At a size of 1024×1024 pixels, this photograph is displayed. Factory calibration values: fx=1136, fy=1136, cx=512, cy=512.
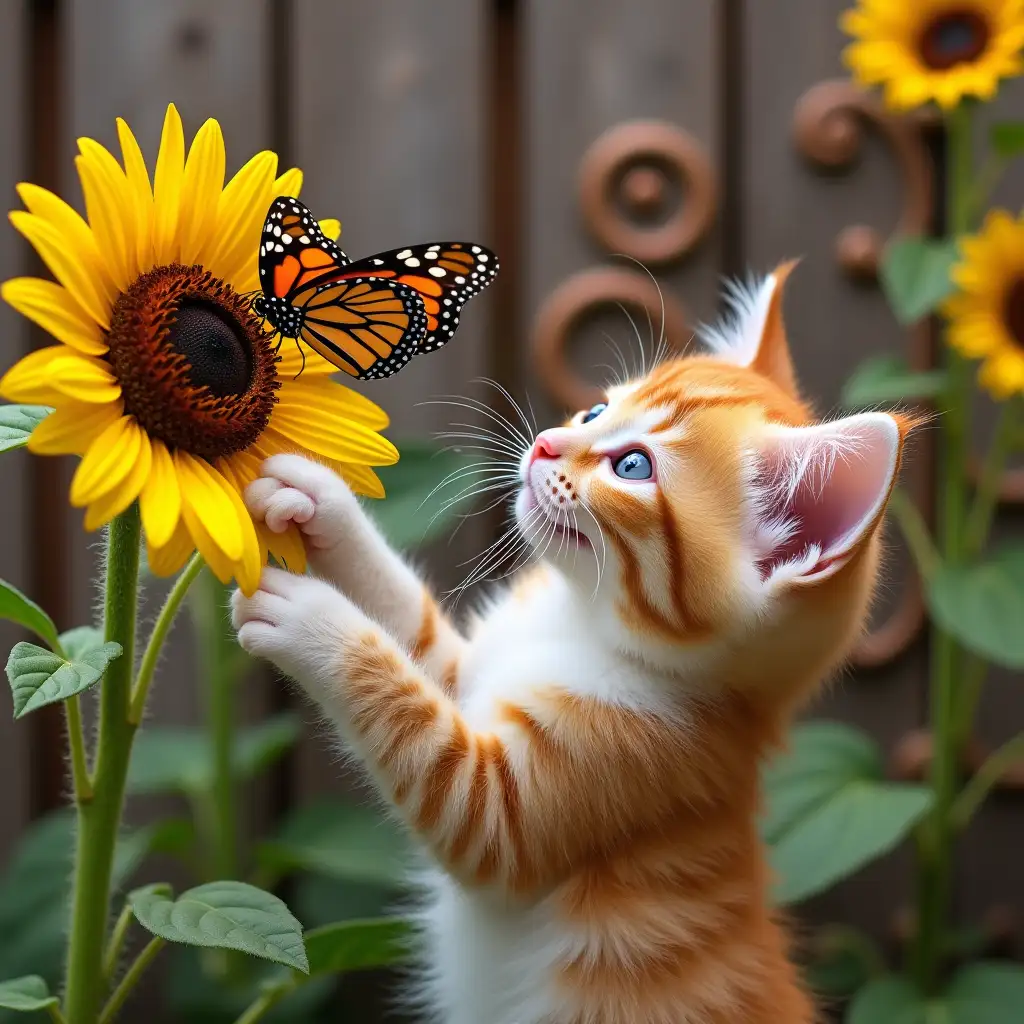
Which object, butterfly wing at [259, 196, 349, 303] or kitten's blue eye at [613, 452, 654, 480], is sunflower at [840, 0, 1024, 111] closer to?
kitten's blue eye at [613, 452, 654, 480]

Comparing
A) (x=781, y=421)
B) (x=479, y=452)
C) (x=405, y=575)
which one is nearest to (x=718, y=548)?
(x=781, y=421)

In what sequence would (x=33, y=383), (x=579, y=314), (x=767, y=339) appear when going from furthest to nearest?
(x=579, y=314) → (x=767, y=339) → (x=33, y=383)

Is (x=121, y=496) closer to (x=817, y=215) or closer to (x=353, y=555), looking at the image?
(x=353, y=555)

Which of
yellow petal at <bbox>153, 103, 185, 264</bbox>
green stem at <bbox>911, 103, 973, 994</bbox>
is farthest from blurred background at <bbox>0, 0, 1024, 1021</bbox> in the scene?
yellow petal at <bbox>153, 103, 185, 264</bbox>

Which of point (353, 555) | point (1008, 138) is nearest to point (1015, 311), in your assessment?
point (1008, 138)

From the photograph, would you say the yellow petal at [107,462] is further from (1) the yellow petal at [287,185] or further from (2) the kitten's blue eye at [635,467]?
(2) the kitten's blue eye at [635,467]

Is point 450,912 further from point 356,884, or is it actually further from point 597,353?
point 597,353
